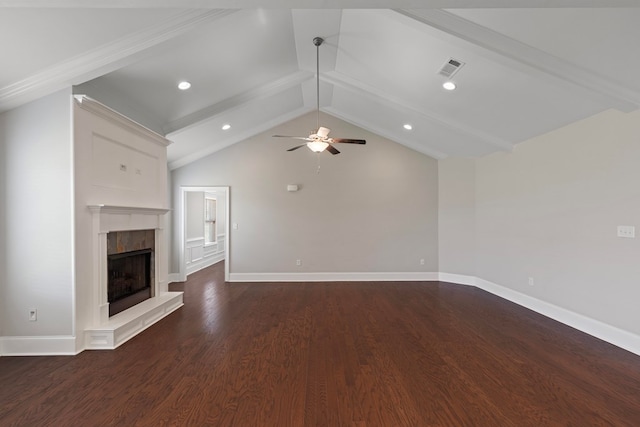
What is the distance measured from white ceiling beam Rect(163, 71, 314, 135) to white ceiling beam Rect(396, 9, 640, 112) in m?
2.23

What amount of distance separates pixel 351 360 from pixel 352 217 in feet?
12.7

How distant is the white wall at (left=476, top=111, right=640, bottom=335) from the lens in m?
3.17

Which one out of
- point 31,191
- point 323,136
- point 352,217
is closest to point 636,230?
point 323,136

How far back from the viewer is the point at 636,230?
3.07 metres

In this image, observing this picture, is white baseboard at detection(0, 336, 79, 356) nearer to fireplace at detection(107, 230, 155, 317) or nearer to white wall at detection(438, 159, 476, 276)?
fireplace at detection(107, 230, 155, 317)

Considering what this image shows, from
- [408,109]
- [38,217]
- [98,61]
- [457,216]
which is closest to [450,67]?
[408,109]

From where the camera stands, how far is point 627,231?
124 inches

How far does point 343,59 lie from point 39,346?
4.76 metres

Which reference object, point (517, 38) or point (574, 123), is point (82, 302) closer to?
point (517, 38)

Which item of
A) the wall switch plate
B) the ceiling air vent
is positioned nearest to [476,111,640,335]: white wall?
the wall switch plate

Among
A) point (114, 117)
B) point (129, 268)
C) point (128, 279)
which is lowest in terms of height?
point (128, 279)

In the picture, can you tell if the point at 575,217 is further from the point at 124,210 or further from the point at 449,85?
the point at 124,210

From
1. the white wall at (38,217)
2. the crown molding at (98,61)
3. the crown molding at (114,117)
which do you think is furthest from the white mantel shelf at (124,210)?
the crown molding at (98,61)

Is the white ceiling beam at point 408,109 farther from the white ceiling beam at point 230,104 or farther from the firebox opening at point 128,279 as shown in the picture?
the firebox opening at point 128,279
